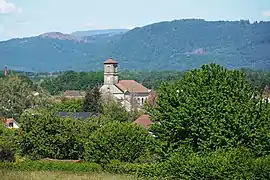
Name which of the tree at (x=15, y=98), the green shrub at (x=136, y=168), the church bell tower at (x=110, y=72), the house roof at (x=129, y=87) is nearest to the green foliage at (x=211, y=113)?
the green shrub at (x=136, y=168)

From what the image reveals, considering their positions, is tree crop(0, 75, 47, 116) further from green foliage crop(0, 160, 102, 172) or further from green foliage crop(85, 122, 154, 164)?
green foliage crop(0, 160, 102, 172)

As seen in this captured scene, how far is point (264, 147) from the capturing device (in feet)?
79.1

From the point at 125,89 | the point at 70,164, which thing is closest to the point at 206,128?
the point at 70,164

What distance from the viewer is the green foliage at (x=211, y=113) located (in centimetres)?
2395

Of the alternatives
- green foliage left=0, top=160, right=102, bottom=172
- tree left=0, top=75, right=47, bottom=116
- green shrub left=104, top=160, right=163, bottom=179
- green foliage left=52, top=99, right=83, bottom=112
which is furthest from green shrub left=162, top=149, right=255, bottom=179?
green foliage left=52, top=99, right=83, bottom=112

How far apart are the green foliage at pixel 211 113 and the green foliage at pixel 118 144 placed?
5.00 feet

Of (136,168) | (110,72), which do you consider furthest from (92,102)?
(136,168)

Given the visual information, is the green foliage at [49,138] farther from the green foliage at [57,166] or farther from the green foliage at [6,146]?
the green foliage at [57,166]

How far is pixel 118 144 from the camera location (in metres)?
27.5

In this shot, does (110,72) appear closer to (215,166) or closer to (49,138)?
(49,138)

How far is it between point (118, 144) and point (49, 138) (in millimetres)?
5406

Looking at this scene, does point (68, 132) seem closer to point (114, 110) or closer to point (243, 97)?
point (243, 97)

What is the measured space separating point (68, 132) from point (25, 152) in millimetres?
2677

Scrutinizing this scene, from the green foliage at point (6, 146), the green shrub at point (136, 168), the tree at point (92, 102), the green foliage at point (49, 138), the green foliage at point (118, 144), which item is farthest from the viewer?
the tree at point (92, 102)
